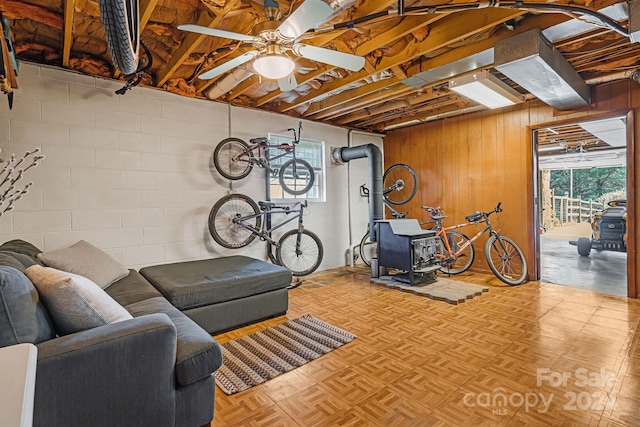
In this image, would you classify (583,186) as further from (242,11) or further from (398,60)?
(242,11)

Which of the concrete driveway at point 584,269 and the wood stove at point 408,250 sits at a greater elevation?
the wood stove at point 408,250

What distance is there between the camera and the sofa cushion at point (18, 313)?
119 centimetres

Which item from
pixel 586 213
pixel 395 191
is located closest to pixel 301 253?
pixel 395 191

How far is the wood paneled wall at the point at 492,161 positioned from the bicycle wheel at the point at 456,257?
6.8 inches

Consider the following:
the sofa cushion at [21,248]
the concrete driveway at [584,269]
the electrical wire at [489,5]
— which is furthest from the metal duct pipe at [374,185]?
the sofa cushion at [21,248]

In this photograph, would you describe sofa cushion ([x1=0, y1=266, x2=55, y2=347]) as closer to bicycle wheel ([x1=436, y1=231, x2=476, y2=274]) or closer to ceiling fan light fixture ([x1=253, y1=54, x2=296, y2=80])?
ceiling fan light fixture ([x1=253, y1=54, x2=296, y2=80])

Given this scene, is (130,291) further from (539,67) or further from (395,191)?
(395,191)

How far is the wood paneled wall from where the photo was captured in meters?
3.71

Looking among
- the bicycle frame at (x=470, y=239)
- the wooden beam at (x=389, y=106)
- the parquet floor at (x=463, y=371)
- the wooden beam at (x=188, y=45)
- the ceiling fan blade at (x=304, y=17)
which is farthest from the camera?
the bicycle frame at (x=470, y=239)

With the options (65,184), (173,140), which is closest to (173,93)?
(173,140)

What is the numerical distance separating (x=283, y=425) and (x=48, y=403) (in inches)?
41.0

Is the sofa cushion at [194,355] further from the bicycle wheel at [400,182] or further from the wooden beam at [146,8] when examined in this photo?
the bicycle wheel at [400,182]

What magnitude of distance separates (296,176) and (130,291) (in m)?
2.79

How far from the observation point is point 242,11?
229 cm
